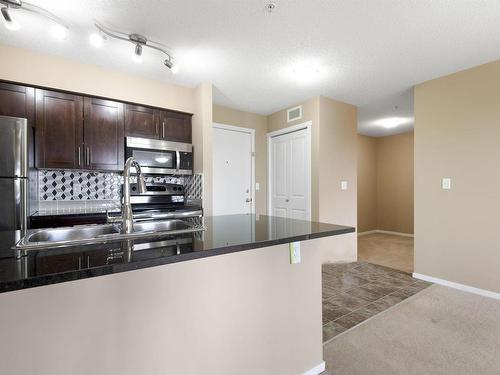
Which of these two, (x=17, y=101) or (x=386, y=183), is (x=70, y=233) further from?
(x=386, y=183)

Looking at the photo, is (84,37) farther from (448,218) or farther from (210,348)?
(448,218)

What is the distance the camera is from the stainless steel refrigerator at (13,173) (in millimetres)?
2146

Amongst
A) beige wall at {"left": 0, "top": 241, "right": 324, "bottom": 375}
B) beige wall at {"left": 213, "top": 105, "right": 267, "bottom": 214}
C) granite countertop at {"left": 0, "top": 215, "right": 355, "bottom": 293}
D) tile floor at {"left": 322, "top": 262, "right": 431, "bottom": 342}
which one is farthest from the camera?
beige wall at {"left": 213, "top": 105, "right": 267, "bottom": 214}

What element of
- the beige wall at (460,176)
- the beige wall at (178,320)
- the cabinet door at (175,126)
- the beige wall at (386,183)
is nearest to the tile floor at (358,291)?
the beige wall at (460,176)

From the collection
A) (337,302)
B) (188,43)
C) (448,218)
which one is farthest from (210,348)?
(448,218)

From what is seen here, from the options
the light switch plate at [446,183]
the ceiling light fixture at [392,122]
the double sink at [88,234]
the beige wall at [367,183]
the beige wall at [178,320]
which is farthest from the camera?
the beige wall at [367,183]

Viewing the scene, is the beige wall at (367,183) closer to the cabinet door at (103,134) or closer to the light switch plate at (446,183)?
the light switch plate at (446,183)

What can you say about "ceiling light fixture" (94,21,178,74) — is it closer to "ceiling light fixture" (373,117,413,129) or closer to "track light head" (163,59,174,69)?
"track light head" (163,59,174,69)

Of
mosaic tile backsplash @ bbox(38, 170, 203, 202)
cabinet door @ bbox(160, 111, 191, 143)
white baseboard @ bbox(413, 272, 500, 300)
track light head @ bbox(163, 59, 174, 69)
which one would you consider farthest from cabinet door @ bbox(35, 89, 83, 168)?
white baseboard @ bbox(413, 272, 500, 300)

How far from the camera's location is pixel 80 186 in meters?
3.04

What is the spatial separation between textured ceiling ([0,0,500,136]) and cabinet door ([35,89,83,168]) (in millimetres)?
454

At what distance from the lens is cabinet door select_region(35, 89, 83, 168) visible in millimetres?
2590

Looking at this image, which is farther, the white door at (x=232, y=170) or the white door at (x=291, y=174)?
the white door at (x=232, y=170)

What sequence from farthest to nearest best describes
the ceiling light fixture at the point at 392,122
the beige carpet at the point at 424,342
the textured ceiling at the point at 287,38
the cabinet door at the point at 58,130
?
the ceiling light fixture at the point at 392,122
the cabinet door at the point at 58,130
the textured ceiling at the point at 287,38
the beige carpet at the point at 424,342
